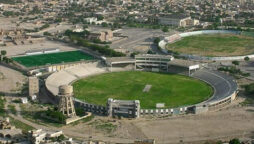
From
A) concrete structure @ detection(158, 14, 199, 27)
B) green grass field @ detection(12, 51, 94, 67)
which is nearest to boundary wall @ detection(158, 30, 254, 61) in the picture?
concrete structure @ detection(158, 14, 199, 27)

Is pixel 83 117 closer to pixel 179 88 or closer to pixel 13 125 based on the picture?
pixel 13 125

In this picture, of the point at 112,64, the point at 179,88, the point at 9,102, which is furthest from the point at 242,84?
the point at 9,102

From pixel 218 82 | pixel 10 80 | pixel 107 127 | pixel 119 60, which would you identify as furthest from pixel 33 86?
pixel 218 82

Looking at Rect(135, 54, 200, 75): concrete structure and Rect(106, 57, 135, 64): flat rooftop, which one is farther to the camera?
Rect(106, 57, 135, 64): flat rooftop

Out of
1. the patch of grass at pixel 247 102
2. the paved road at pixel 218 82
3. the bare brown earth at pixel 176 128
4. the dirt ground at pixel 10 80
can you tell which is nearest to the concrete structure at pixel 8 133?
the bare brown earth at pixel 176 128

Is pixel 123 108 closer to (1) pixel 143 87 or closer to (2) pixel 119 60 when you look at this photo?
(1) pixel 143 87

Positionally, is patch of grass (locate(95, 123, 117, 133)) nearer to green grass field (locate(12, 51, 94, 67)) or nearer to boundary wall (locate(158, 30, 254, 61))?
green grass field (locate(12, 51, 94, 67))

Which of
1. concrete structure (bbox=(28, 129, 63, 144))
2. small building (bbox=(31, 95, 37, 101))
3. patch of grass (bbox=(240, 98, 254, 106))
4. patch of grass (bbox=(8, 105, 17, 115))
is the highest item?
concrete structure (bbox=(28, 129, 63, 144))
